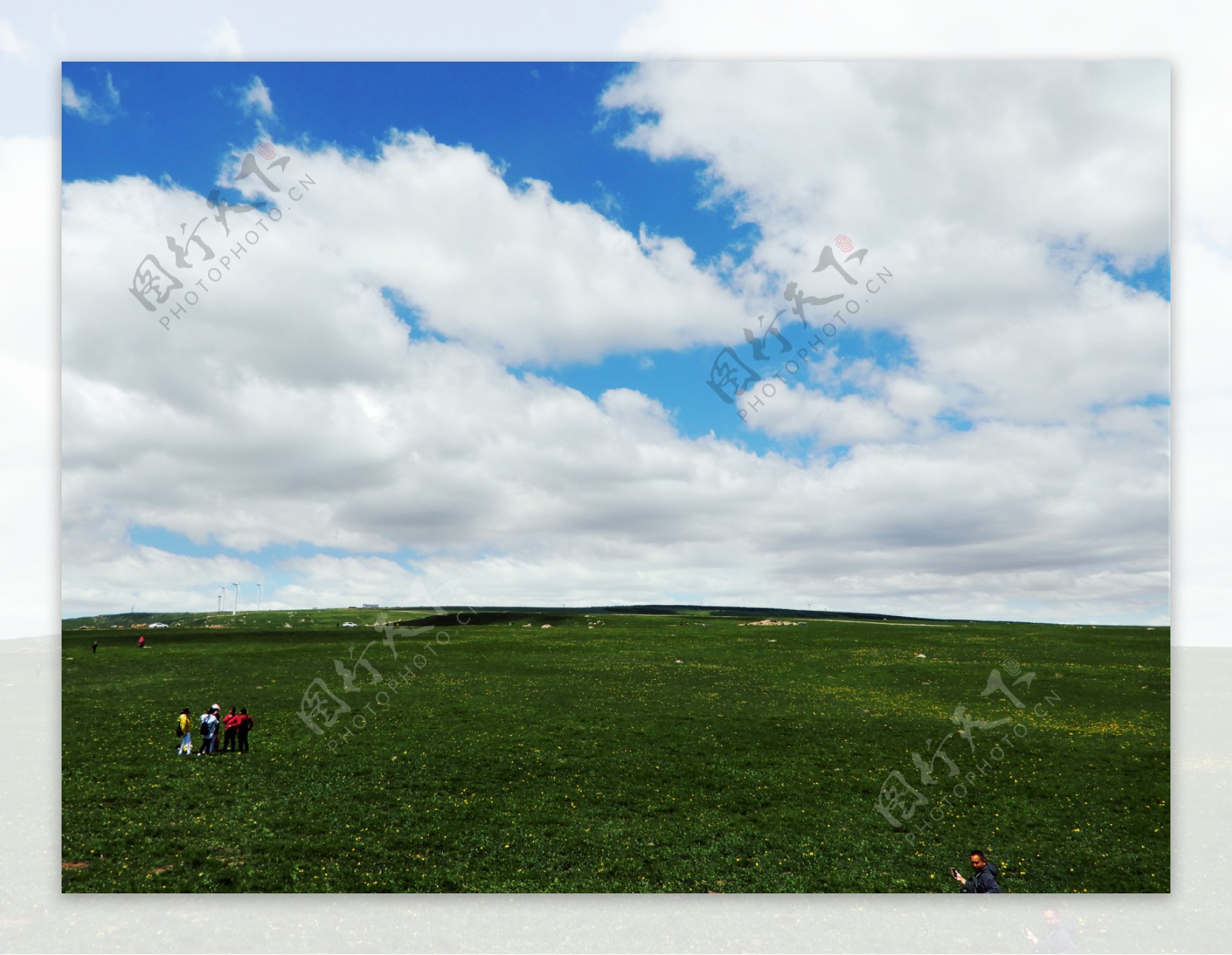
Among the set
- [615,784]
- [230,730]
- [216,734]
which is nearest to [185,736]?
[216,734]

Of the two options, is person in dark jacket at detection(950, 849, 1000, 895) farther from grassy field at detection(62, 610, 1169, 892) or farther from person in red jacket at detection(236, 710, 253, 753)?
person in red jacket at detection(236, 710, 253, 753)

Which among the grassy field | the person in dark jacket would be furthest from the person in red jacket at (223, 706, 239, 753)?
the person in dark jacket

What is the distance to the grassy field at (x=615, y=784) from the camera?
24.8 metres

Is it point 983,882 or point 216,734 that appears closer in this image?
point 983,882

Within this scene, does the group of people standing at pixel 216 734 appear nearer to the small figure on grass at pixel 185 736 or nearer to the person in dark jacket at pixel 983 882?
the small figure on grass at pixel 185 736

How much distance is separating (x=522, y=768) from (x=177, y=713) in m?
22.1

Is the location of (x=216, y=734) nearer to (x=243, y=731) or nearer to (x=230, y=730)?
(x=230, y=730)

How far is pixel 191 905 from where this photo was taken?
2325 cm

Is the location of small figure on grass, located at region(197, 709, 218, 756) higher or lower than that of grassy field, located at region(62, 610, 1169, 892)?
higher

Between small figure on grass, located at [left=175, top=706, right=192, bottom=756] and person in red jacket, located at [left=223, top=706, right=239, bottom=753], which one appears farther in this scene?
person in red jacket, located at [left=223, top=706, right=239, bottom=753]

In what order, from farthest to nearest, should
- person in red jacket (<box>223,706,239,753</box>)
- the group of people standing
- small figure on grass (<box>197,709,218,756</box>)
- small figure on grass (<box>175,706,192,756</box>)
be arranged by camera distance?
person in red jacket (<box>223,706,239,753</box>), small figure on grass (<box>197,709,218,756</box>), the group of people standing, small figure on grass (<box>175,706,192,756</box>)

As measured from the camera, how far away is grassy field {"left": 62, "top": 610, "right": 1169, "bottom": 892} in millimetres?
24844

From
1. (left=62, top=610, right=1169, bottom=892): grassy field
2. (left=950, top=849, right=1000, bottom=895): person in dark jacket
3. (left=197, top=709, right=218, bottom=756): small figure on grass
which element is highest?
(left=197, top=709, right=218, bottom=756): small figure on grass

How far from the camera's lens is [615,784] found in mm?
29906
